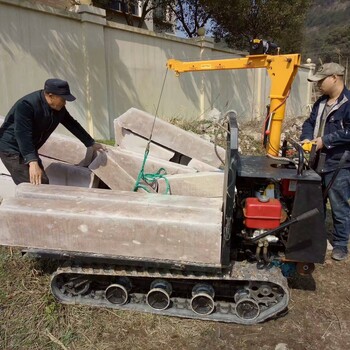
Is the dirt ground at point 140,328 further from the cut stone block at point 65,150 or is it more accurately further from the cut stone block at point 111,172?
the cut stone block at point 65,150

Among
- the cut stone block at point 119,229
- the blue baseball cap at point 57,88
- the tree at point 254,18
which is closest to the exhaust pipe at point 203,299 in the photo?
the cut stone block at point 119,229

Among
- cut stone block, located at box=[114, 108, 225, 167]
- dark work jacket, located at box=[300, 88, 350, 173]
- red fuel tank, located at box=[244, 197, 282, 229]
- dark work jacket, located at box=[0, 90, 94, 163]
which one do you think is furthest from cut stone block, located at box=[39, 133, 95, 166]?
dark work jacket, located at box=[300, 88, 350, 173]

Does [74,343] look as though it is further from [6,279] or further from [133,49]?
[133,49]

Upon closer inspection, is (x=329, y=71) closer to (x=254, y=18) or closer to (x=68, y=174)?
(x=68, y=174)

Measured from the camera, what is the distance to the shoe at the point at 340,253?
4008 millimetres

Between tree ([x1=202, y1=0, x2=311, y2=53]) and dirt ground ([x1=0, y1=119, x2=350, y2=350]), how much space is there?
1522 cm

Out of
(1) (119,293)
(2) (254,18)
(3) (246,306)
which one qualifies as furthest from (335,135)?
(2) (254,18)

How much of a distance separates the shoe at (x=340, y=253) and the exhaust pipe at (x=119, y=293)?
2.32m

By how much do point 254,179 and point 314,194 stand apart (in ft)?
1.54

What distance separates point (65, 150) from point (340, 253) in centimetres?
331

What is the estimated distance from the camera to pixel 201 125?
9.70 meters

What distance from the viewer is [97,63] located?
7.98 metres

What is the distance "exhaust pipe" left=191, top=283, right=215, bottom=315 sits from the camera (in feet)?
9.59

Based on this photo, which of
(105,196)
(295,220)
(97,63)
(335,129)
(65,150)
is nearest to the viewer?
(295,220)
